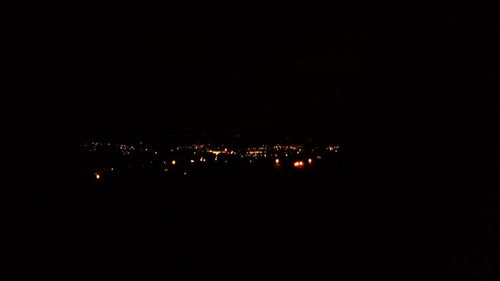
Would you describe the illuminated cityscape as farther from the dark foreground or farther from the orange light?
the dark foreground

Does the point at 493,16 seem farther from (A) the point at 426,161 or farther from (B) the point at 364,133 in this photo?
(B) the point at 364,133

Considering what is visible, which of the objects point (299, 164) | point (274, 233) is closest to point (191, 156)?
point (299, 164)

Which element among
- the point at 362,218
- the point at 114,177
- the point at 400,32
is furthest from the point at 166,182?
the point at 400,32

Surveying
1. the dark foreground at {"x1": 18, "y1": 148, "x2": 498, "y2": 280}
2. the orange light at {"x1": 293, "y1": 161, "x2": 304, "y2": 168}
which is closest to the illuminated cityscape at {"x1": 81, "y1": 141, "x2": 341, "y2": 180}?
the orange light at {"x1": 293, "y1": 161, "x2": 304, "y2": 168}

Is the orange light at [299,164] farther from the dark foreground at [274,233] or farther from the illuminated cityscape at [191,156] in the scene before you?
the dark foreground at [274,233]

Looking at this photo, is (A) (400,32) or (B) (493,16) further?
(A) (400,32)

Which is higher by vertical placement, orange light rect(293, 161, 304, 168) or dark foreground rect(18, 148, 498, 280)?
orange light rect(293, 161, 304, 168)

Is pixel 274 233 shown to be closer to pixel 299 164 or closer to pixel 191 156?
pixel 299 164

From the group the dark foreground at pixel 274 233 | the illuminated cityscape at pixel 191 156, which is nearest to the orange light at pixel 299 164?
the illuminated cityscape at pixel 191 156

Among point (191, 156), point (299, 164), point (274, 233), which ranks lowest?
point (274, 233)

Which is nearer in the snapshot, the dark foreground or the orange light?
the dark foreground

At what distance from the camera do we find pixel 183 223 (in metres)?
5.34

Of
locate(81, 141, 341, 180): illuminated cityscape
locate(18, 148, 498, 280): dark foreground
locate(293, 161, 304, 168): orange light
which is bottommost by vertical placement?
locate(18, 148, 498, 280): dark foreground

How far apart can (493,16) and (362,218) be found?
1.28 meters
